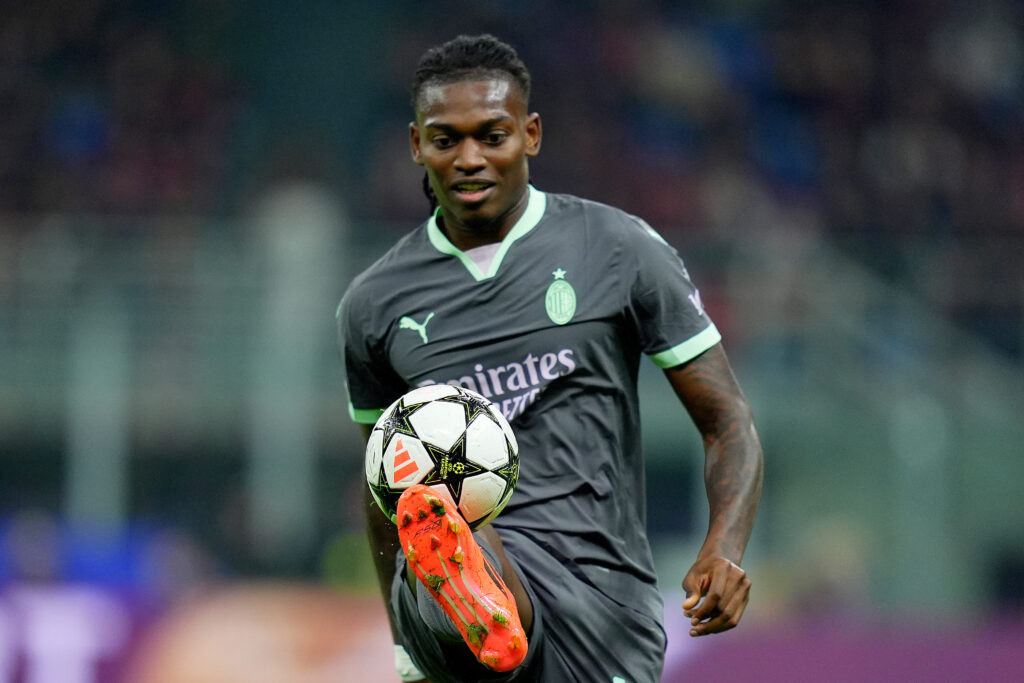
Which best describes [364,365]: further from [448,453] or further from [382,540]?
[448,453]

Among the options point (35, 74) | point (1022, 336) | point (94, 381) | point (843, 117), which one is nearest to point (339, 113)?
point (35, 74)

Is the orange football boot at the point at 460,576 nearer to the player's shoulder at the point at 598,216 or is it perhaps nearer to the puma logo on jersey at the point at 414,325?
the puma logo on jersey at the point at 414,325

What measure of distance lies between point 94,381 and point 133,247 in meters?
0.83

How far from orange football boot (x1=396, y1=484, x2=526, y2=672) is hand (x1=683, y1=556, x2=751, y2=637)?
36 centimetres

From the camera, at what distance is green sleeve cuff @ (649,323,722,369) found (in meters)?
3.60

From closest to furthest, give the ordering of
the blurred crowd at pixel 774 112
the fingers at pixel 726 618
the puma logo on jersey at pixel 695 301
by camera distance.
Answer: the fingers at pixel 726 618 < the puma logo on jersey at pixel 695 301 < the blurred crowd at pixel 774 112

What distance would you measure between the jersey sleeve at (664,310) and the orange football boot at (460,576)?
751 millimetres

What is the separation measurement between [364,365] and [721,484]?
0.97 m

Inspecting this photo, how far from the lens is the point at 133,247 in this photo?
29.4 ft

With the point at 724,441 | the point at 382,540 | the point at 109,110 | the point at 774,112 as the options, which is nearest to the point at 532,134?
the point at 724,441

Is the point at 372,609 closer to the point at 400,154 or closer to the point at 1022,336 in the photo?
the point at 1022,336

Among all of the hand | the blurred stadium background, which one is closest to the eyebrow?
the hand

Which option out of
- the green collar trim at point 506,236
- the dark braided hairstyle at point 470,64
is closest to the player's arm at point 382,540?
the green collar trim at point 506,236

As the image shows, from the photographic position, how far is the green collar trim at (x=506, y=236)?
3.71 meters
